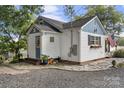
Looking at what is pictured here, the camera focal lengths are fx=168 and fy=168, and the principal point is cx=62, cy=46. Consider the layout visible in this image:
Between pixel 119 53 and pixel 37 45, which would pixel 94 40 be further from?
pixel 37 45

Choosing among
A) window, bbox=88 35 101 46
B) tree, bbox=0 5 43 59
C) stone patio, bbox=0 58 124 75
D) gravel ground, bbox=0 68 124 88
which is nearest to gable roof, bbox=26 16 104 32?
tree, bbox=0 5 43 59

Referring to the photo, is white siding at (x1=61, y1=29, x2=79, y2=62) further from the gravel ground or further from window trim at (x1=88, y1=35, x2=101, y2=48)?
the gravel ground

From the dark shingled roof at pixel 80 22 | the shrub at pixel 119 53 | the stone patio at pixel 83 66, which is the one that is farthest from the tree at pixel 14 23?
the shrub at pixel 119 53

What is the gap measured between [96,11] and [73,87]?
2930 millimetres

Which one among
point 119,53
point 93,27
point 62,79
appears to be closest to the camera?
point 62,79

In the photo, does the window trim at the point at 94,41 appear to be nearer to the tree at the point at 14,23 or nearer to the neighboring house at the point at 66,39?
the neighboring house at the point at 66,39

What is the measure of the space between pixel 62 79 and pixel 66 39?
2.65m

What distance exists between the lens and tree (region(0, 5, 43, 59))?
5.89 meters

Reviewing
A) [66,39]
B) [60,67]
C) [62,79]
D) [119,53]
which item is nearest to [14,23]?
[66,39]

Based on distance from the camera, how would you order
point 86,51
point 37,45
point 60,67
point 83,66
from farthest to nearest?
1. point 37,45
2. point 86,51
3. point 83,66
4. point 60,67

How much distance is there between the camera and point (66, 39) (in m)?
6.93

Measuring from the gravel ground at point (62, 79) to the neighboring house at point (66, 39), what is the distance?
161cm
